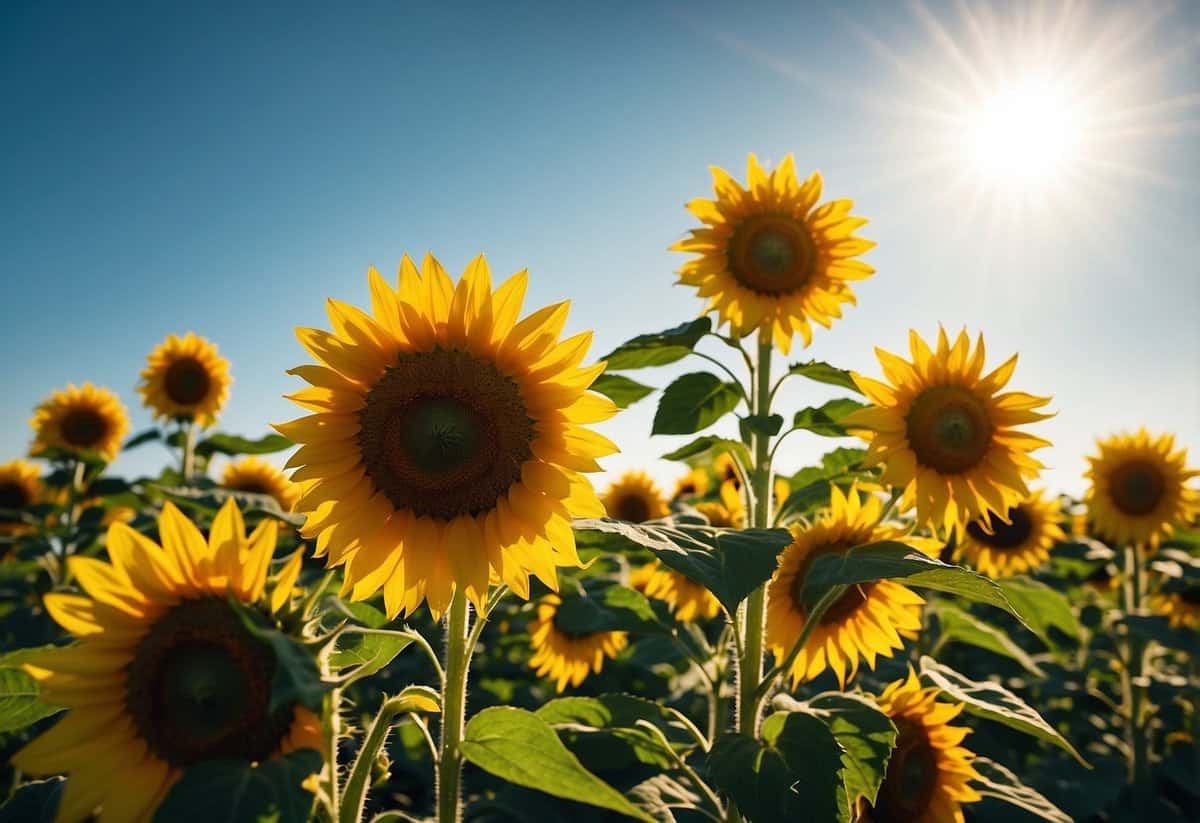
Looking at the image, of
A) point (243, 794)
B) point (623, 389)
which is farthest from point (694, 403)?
point (243, 794)

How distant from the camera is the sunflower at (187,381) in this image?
768cm

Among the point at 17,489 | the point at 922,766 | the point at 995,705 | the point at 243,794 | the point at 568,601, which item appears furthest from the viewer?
the point at 17,489

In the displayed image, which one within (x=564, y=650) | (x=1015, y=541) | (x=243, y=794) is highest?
(x=1015, y=541)

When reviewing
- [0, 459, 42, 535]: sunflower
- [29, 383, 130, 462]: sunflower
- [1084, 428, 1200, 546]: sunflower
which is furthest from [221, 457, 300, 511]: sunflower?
[1084, 428, 1200, 546]: sunflower

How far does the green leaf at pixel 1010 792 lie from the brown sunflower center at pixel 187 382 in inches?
288

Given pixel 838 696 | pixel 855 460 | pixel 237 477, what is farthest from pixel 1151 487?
pixel 237 477

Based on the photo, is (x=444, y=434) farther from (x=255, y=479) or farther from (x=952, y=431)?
(x=255, y=479)

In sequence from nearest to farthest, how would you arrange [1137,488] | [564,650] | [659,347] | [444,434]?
[444,434] → [659,347] → [564,650] → [1137,488]

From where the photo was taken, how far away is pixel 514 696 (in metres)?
5.04

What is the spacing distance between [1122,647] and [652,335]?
17.2ft

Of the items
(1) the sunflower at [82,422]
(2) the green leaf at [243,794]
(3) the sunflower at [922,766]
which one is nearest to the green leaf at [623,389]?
(3) the sunflower at [922,766]

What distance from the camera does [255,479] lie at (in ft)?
24.4

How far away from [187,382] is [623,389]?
6.15m

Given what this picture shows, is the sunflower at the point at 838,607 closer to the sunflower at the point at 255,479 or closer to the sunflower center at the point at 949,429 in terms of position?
the sunflower center at the point at 949,429
